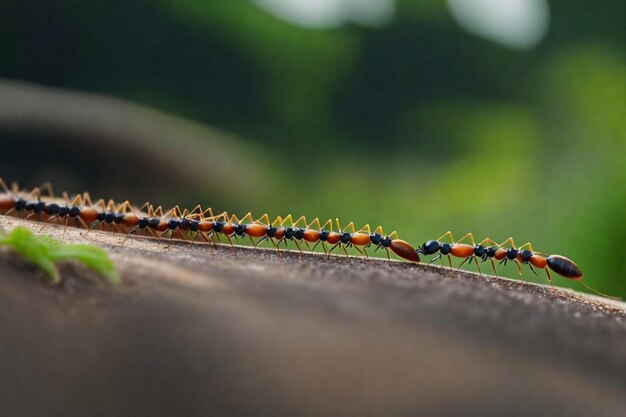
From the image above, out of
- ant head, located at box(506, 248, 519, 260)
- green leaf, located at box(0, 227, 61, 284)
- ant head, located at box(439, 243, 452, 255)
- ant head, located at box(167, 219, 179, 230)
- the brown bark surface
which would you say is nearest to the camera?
the brown bark surface

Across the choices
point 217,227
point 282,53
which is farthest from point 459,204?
point 217,227

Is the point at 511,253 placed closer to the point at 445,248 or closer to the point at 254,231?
the point at 445,248

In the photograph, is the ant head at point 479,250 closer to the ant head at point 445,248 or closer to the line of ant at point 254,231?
the line of ant at point 254,231

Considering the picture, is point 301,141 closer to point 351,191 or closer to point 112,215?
point 351,191

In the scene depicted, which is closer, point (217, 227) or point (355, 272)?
point (355, 272)

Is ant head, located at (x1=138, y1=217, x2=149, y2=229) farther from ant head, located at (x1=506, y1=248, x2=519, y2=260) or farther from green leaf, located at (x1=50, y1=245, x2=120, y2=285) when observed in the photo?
ant head, located at (x1=506, y1=248, x2=519, y2=260)

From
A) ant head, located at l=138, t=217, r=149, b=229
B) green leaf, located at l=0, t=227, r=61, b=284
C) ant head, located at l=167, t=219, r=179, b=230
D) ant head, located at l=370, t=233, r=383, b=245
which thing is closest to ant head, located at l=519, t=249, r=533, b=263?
ant head, located at l=370, t=233, r=383, b=245

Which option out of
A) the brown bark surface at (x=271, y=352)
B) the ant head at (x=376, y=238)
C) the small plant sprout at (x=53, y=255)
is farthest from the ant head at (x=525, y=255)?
the small plant sprout at (x=53, y=255)
